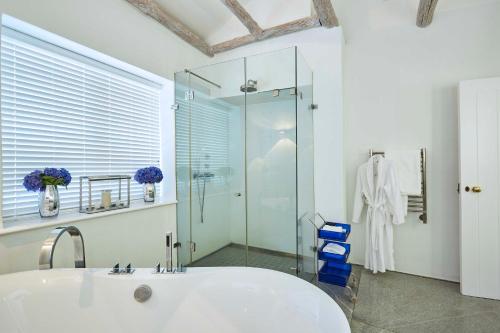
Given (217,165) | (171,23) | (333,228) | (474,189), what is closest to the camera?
(474,189)

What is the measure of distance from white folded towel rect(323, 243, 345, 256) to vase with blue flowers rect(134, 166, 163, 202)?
1859mm

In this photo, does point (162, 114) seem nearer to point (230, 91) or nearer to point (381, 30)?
point (230, 91)

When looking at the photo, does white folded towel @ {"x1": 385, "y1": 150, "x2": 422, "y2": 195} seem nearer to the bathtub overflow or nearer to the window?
the bathtub overflow

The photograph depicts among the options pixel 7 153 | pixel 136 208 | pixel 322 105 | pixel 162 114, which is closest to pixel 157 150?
pixel 162 114

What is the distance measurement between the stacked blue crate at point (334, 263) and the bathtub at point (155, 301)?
1.18 m

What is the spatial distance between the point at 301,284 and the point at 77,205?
203 cm

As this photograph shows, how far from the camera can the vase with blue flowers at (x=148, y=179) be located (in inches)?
96.7

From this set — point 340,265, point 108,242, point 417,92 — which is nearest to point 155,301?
point 108,242

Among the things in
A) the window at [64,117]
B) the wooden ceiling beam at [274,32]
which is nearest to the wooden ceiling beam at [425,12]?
the wooden ceiling beam at [274,32]

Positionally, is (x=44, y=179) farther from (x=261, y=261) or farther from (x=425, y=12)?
(x=425, y=12)

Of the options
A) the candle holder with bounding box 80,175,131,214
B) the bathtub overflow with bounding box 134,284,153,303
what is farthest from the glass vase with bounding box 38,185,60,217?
the bathtub overflow with bounding box 134,284,153,303

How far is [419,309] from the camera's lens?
6.91 feet

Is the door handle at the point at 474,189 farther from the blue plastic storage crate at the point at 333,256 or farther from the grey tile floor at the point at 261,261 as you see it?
the grey tile floor at the point at 261,261

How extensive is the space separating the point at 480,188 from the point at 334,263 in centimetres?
152
